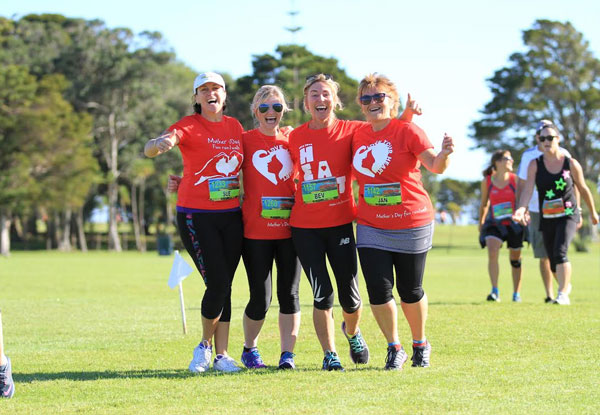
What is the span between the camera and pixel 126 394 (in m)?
5.91

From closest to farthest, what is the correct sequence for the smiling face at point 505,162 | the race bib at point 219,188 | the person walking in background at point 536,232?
the race bib at point 219,188, the person walking in background at point 536,232, the smiling face at point 505,162

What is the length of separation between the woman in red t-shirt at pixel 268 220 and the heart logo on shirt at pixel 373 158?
661mm

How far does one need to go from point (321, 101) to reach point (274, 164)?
2.11 ft

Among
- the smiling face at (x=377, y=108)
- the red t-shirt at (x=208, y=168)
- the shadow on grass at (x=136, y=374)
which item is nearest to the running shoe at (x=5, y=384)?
the shadow on grass at (x=136, y=374)

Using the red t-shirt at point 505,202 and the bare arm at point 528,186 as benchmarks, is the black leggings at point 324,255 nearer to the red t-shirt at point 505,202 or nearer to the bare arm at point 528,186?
the bare arm at point 528,186

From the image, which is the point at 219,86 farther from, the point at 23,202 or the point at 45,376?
the point at 23,202

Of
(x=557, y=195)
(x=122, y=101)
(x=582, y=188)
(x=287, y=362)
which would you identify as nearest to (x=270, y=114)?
(x=287, y=362)

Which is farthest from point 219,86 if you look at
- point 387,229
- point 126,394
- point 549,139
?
point 549,139

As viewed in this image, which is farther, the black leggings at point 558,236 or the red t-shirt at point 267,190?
the black leggings at point 558,236

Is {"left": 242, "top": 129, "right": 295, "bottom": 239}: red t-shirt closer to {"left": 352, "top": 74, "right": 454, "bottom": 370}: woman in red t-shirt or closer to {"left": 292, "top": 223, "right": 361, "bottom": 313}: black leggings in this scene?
{"left": 292, "top": 223, "right": 361, "bottom": 313}: black leggings

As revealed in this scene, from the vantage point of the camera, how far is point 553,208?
11.1 m

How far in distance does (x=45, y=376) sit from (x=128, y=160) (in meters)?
63.5

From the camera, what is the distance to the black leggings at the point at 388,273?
663 centimetres

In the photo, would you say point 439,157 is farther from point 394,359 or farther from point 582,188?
point 582,188
